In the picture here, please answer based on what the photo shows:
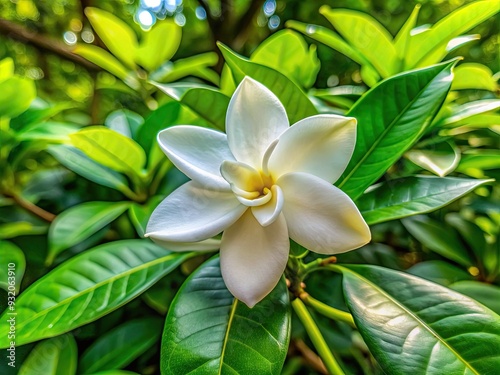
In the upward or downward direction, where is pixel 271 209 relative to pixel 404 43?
downward

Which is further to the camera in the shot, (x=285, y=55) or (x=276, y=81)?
(x=285, y=55)

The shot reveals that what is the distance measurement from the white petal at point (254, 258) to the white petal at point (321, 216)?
0.7 inches

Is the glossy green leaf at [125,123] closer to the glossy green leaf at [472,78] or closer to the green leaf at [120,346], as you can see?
the green leaf at [120,346]

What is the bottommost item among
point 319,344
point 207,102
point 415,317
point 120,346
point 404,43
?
point 120,346

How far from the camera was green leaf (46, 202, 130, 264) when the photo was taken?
0.52 meters

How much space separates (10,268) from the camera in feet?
1.64

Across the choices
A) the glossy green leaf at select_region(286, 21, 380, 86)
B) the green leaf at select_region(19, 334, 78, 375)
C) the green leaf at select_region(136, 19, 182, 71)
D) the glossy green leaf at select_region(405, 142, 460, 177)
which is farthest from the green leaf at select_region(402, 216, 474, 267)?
the green leaf at select_region(136, 19, 182, 71)

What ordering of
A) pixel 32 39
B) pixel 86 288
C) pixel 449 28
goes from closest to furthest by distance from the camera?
1. pixel 86 288
2. pixel 449 28
3. pixel 32 39

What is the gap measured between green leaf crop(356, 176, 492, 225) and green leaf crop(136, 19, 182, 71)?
0.67m

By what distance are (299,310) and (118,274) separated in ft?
0.82

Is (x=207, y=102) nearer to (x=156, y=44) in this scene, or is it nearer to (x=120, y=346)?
(x=120, y=346)

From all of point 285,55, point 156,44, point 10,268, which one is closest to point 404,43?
point 285,55

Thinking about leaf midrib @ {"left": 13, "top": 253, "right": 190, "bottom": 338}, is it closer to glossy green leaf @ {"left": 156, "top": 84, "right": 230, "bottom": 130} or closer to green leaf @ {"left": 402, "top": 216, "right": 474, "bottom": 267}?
glossy green leaf @ {"left": 156, "top": 84, "right": 230, "bottom": 130}

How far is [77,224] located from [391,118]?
481 mm
